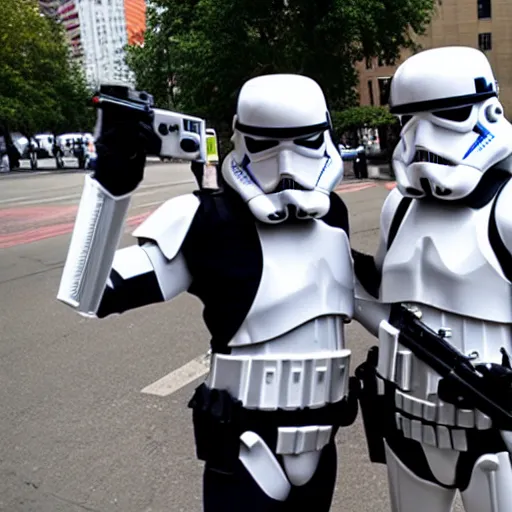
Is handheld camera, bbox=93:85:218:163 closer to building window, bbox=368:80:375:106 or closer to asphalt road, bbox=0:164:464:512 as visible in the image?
asphalt road, bbox=0:164:464:512

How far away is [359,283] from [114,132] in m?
0.87

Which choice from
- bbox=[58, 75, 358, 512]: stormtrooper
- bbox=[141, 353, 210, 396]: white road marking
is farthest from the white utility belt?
bbox=[141, 353, 210, 396]: white road marking

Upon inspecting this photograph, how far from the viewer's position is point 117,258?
70.1 inches

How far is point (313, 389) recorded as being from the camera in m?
1.81

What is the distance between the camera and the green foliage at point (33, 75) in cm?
2833

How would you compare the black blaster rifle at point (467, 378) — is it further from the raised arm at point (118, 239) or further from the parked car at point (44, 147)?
the parked car at point (44, 147)

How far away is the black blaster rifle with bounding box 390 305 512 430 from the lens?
5.30ft

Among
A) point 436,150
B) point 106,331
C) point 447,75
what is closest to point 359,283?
point 436,150

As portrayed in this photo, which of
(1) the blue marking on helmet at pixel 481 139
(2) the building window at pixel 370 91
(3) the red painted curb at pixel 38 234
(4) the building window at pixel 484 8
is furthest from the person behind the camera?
(2) the building window at pixel 370 91

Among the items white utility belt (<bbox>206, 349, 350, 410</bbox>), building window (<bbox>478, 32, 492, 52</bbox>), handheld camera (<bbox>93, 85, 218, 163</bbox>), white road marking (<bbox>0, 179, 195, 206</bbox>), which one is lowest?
white road marking (<bbox>0, 179, 195, 206</bbox>)

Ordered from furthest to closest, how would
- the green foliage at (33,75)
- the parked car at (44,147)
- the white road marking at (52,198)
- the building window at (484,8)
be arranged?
the parked car at (44,147)
the building window at (484,8)
the green foliage at (33,75)
the white road marking at (52,198)

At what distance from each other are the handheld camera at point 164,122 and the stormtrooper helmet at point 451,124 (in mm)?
551

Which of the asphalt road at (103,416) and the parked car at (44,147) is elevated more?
the parked car at (44,147)

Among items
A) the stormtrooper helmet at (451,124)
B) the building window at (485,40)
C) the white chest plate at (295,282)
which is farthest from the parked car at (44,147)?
the stormtrooper helmet at (451,124)
